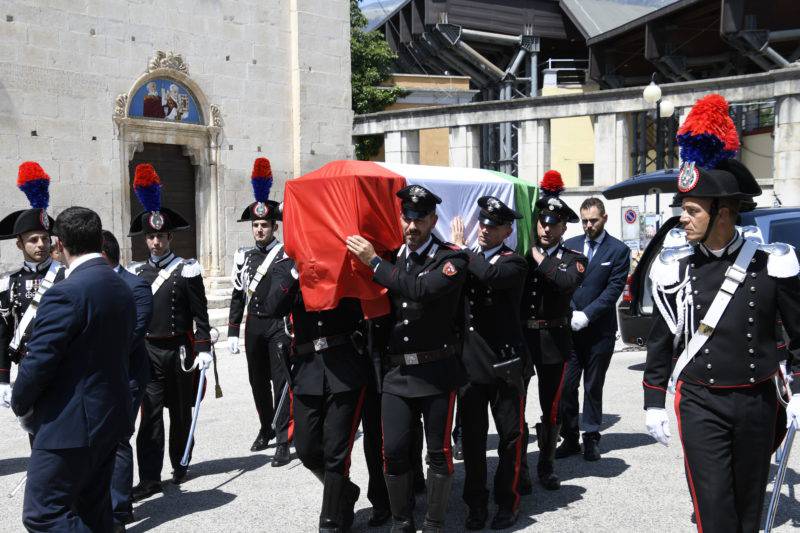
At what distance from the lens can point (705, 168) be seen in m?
3.91

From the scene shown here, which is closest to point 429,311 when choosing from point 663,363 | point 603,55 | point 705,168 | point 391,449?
point 391,449

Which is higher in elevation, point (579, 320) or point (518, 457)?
point (579, 320)

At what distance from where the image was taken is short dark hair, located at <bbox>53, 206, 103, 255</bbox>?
4137mm

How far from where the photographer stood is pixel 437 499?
190 inches

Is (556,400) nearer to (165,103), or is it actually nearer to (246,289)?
(246,289)

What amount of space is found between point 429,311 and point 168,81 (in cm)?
1289

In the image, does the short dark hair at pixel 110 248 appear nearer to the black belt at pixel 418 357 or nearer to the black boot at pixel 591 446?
the black belt at pixel 418 357

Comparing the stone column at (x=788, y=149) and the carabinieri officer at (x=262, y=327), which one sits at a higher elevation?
the stone column at (x=788, y=149)

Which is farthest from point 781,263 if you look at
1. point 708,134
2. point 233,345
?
point 233,345

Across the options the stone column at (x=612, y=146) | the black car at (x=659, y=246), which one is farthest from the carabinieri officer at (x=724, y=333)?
the stone column at (x=612, y=146)

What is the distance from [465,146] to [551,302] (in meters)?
15.3

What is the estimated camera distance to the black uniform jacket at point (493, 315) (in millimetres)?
5199

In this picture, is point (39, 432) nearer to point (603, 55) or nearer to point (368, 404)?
point (368, 404)

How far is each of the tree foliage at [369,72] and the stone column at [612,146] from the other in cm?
1283
